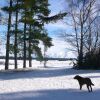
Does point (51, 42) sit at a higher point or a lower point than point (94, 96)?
higher

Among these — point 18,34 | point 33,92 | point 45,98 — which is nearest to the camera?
point 45,98

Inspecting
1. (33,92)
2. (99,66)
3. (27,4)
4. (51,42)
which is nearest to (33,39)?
(51,42)

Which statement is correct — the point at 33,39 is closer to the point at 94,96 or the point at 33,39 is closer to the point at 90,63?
the point at 90,63

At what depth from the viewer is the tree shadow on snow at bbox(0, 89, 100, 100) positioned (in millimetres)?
17500

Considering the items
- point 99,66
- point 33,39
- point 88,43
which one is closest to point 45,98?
point 99,66

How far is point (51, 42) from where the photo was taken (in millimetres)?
55281

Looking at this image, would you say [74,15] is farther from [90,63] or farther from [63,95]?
[63,95]

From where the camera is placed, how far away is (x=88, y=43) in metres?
60.2

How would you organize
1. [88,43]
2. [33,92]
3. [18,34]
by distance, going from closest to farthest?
[33,92] < [18,34] < [88,43]

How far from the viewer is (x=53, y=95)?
18484 millimetres

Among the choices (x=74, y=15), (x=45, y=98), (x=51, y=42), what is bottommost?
(x=45, y=98)

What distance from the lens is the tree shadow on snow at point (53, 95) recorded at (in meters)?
17.5

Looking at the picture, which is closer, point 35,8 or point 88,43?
point 35,8

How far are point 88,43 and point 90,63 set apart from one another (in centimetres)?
1382
